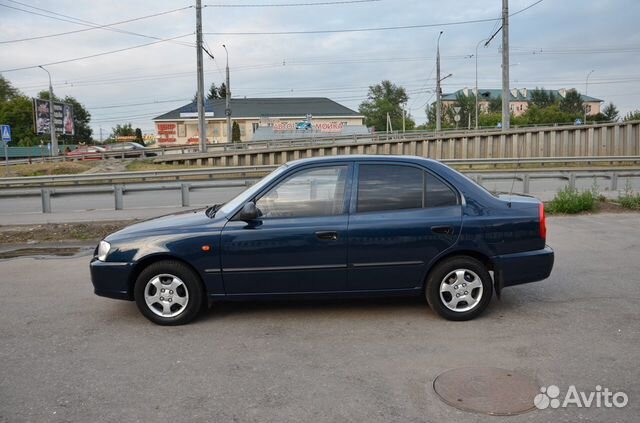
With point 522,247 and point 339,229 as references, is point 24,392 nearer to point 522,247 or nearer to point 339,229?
point 339,229

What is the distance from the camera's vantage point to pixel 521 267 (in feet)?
17.3

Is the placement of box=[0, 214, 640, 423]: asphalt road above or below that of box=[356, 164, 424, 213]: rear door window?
below

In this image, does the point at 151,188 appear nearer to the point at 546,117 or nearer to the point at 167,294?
the point at 167,294

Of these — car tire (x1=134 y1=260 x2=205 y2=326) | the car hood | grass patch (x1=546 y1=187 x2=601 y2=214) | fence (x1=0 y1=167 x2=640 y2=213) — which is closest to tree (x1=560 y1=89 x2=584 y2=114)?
fence (x1=0 y1=167 x2=640 y2=213)

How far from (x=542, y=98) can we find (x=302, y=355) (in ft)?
499

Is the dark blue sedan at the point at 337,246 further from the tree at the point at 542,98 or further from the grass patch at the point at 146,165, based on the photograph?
the tree at the point at 542,98

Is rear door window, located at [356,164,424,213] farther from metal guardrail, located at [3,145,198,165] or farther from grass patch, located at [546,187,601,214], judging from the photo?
metal guardrail, located at [3,145,198,165]

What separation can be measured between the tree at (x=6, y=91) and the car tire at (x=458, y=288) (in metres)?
109

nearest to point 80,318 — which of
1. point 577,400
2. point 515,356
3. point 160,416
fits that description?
point 160,416

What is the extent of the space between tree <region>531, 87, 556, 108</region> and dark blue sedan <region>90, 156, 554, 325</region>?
484ft

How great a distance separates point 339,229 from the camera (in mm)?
5074

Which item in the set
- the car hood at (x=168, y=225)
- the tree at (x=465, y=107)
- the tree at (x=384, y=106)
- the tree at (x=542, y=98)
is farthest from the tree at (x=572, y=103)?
the car hood at (x=168, y=225)

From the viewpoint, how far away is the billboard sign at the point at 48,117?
55375 mm

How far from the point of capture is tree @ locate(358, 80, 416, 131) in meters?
121
